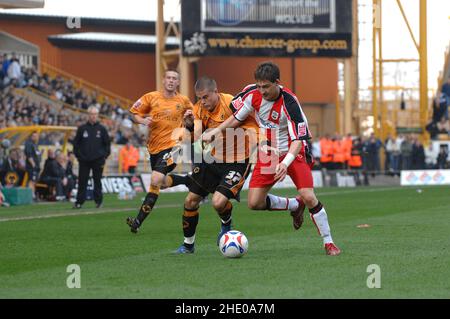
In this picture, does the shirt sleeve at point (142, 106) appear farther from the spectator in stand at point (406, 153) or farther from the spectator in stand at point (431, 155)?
the spectator in stand at point (431, 155)

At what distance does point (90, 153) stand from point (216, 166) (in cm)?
1117

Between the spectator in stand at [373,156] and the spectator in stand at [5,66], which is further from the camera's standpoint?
the spectator in stand at [373,156]

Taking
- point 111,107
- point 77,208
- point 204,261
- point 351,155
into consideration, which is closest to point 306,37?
point 351,155

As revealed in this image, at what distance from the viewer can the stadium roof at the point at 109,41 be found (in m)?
55.3

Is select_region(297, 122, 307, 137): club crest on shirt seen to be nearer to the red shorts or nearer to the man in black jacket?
the red shorts

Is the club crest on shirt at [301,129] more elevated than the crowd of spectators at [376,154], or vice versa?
the club crest on shirt at [301,129]

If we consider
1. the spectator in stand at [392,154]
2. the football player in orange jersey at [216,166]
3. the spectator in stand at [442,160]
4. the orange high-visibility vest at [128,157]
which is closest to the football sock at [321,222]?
the football player in orange jersey at [216,166]

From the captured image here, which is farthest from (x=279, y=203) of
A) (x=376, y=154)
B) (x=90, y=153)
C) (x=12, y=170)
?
(x=376, y=154)

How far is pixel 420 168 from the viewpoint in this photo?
43.2 m

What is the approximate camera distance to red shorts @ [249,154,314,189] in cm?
1192

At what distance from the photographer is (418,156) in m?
43.5

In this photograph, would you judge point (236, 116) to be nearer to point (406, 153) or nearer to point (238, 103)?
point (238, 103)

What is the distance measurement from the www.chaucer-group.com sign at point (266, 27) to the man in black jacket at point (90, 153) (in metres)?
20.5
